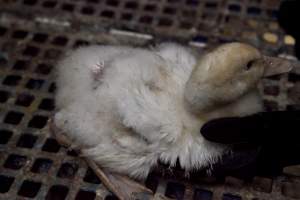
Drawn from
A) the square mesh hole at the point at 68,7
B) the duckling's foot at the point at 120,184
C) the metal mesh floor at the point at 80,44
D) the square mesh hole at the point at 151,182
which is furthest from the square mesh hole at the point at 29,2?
the square mesh hole at the point at 151,182

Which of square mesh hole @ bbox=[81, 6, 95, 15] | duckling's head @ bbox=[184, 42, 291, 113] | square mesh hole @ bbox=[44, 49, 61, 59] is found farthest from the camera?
square mesh hole @ bbox=[81, 6, 95, 15]

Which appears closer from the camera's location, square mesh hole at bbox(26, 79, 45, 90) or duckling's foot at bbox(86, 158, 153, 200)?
duckling's foot at bbox(86, 158, 153, 200)

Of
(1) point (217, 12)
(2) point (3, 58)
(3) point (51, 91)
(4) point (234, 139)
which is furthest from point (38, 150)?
(1) point (217, 12)

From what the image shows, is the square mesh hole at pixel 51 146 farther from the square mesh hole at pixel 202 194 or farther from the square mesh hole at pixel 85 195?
the square mesh hole at pixel 202 194

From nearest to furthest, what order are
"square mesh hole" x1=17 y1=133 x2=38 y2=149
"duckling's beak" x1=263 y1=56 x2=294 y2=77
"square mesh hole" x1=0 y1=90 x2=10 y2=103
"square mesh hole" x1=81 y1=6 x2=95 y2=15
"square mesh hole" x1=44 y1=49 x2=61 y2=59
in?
"duckling's beak" x1=263 y1=56 x2=294 y2=77 → "square mesh hole" x1=17 y1=133 x2=38 y2=149 → "square mesh hole" x1=0 y1=90 x2=10 y2=103 → "square mesh hole" x1=44 y1=49 x2=61 y2=59 → "square mesh hole" x1=81 y1=6 x2=95 y2=15

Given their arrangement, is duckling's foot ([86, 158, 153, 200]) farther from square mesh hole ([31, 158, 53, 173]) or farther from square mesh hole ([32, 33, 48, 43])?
square mesh hole ([32, 33, 48, 43])

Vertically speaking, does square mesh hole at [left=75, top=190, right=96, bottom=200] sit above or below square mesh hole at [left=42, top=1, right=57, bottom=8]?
below

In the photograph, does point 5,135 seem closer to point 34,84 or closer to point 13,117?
point 13,117

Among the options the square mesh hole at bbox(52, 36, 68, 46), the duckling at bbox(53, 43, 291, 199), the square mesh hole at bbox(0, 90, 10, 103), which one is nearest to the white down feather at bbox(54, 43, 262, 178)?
the duckling at bbox(53, 43, 291, 199)
